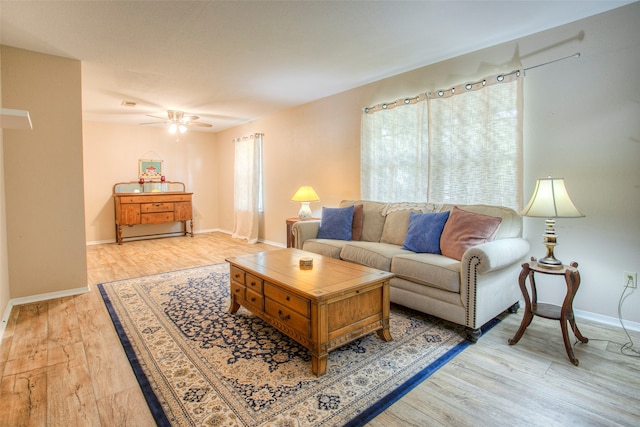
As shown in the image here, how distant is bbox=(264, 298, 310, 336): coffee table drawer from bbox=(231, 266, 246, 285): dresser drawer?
1.26ft

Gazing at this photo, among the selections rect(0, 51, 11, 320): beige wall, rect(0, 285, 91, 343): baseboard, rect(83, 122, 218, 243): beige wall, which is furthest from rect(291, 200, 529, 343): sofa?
rect(83, 122, 218, 243): beige wall

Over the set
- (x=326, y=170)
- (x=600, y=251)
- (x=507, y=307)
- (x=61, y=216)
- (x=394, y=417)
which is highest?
(x=326, y=170)

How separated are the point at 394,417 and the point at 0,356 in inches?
98.1

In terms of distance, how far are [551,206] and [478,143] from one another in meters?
1.14

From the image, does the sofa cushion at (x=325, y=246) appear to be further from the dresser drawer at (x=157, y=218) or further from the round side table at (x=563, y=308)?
the dresser drawer at (x=157, y=218)

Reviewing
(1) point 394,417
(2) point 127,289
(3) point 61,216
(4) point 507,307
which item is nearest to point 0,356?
(2) point 127,289

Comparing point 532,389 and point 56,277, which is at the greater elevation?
point 56,277

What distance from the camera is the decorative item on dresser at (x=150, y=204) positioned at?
6.11 metres

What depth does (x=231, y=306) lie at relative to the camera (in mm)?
2783

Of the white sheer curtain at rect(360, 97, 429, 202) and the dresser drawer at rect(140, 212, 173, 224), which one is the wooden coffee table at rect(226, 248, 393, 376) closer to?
the white sheer curtain at rect(360, 97, 429, 202)

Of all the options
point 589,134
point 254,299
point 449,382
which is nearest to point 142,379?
A: point 254,299

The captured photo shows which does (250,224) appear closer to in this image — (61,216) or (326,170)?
(326,170)

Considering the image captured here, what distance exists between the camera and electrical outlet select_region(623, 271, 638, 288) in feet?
7.89

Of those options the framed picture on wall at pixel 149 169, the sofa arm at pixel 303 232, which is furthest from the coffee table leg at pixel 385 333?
the framed picture on wall at pixel 149 169
